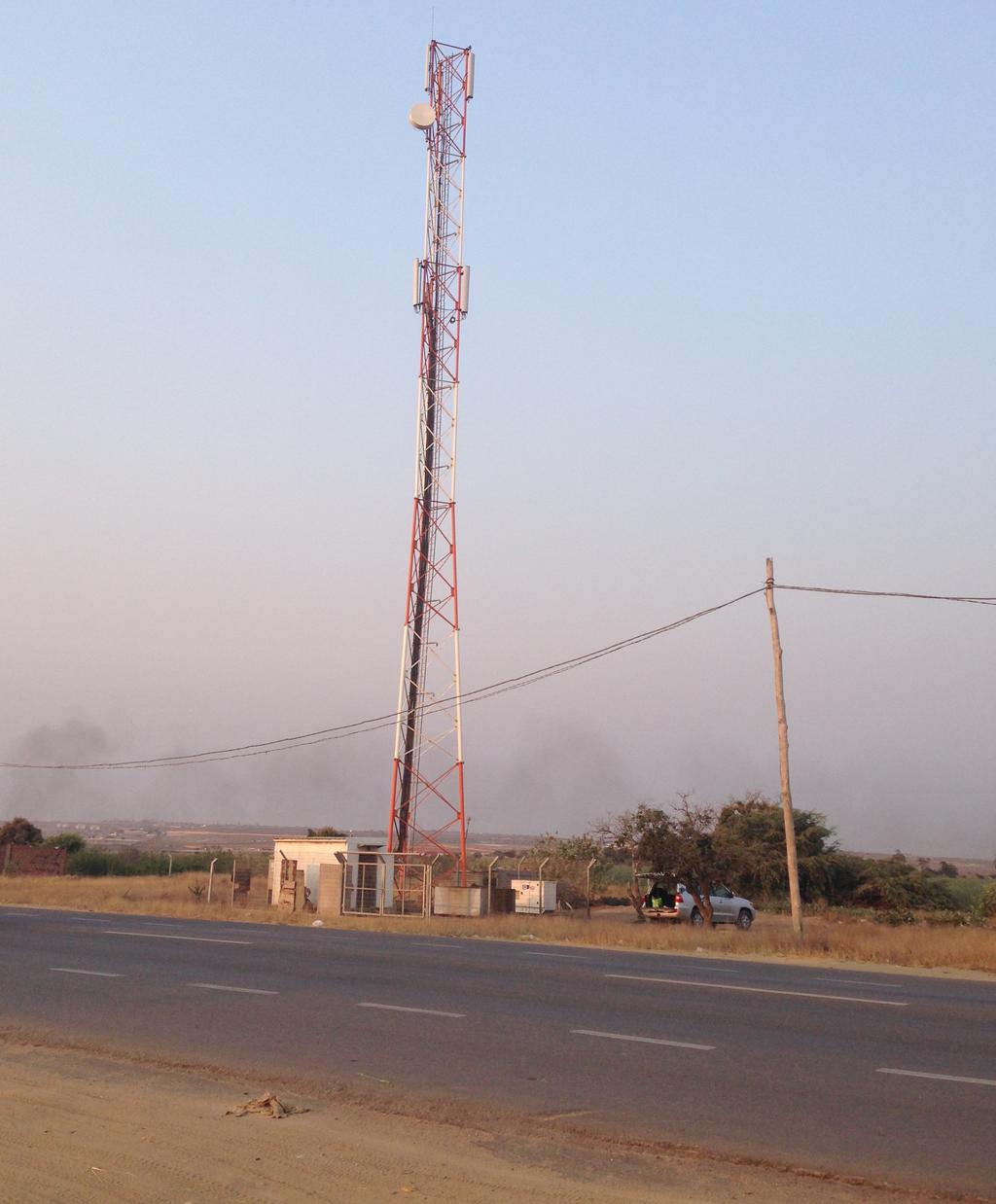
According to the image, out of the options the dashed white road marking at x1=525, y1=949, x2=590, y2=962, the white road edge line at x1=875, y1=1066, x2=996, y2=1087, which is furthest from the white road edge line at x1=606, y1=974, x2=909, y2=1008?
the white road edge line at x1=875, y1=1066, x2=996, y2=1087

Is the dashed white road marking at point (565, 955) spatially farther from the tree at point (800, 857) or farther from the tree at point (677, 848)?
the tree at point (800, 857)

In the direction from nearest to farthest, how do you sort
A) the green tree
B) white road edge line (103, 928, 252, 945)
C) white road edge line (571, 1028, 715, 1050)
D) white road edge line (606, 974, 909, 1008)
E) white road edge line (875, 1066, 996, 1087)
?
white road edge line (875, 1066, 996, 1087), white road edge line (571, 1028, 715, 1050), white road edge line (606, 974, 909, 1008), white road edge line (103, 928, 252, 945), the green tree

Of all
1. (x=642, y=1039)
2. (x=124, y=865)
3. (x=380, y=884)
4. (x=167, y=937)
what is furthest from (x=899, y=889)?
(x=642, y=1039)

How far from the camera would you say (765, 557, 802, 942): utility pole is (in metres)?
29.3

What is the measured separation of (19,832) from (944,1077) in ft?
287

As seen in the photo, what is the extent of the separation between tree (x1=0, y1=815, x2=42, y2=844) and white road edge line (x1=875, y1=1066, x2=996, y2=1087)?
277ft

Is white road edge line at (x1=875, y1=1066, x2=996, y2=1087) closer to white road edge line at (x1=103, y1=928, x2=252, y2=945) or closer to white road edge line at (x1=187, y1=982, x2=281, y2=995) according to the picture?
white road edge line at (x1=187, y1=982, x2=281, y2=995)

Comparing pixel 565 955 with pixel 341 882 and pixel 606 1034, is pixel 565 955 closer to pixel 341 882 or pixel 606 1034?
pixel 606 1034

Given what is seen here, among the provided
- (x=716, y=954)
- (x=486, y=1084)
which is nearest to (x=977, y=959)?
(x=716, y=954)

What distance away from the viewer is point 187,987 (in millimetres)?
16547

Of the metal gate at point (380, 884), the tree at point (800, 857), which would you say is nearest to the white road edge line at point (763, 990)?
the metal gate at point (380, 884)

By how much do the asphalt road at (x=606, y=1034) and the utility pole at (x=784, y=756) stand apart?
707 cm

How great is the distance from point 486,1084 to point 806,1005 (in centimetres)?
667

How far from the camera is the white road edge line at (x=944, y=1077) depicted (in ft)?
34.3
